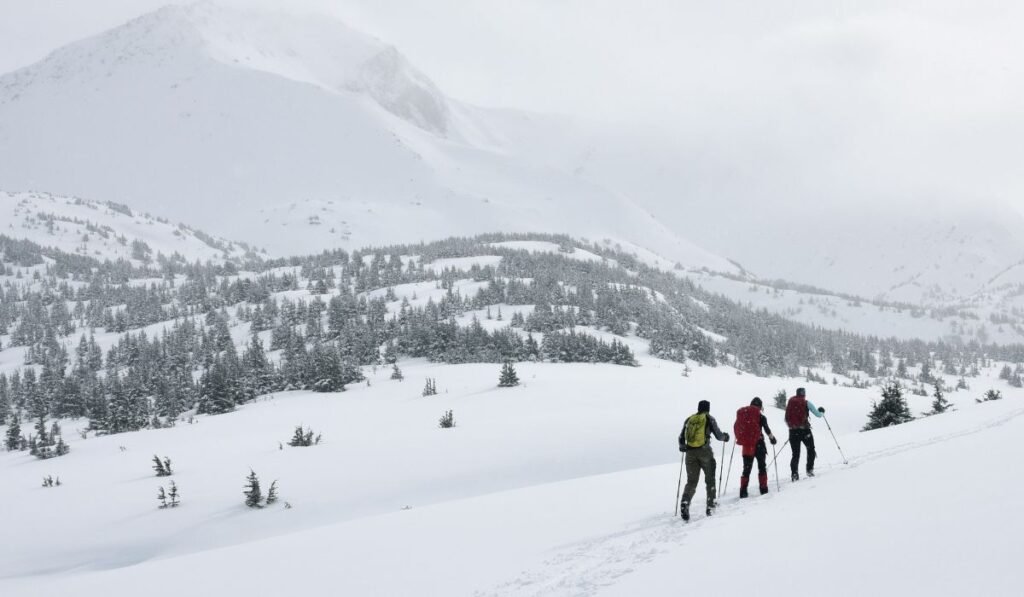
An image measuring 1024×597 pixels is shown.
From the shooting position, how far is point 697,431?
11.0 metres

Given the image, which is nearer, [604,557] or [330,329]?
[604,557]

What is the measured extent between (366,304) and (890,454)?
3320 inches

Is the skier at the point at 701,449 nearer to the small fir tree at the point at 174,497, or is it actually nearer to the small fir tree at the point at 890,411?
the small fir tree at the point at 174,497

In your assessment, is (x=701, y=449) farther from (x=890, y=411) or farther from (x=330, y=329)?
(x=330, y=329)

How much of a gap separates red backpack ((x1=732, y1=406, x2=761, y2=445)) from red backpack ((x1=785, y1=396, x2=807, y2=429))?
58.4 inches

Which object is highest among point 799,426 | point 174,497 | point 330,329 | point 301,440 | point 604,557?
point 330,329

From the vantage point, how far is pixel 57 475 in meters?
21.8

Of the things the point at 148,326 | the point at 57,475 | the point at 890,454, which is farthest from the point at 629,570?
the point at 148,326

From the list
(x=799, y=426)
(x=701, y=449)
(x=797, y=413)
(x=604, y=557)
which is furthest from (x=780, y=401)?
(x=604, y=557)

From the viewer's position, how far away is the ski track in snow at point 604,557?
26.0 ft

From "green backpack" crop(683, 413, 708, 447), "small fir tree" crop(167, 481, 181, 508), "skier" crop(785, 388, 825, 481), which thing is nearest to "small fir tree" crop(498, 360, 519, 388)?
"small fir tree" crop(167, 481, 181, 508)

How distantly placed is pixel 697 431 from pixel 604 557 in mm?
3281

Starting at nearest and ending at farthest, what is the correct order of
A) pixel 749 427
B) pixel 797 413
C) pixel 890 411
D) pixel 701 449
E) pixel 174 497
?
pixel 701 449, pixel 749 427, pixel 797 413, pixel 174 497, pixel 890 411

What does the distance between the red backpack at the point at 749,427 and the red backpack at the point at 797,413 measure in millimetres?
1484
